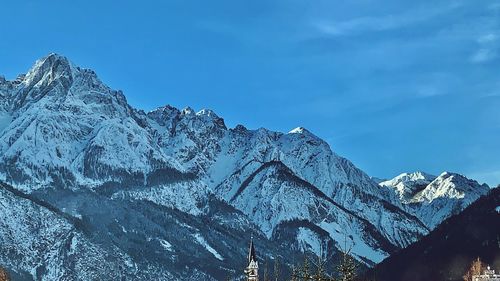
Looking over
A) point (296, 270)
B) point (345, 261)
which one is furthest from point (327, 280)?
point (296, 270)

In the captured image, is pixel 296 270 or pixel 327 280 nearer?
pixel 327 280

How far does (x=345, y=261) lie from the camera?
47781 mm

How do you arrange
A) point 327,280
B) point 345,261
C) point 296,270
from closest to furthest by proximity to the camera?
point 327,280, point 345,261, point 296,270

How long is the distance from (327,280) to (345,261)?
17.2ft

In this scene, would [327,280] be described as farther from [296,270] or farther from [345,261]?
[296,270]

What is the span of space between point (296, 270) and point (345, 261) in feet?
162

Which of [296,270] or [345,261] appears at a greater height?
[296,270]

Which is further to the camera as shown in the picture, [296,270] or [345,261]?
[296,270]

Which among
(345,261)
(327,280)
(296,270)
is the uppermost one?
(296,270)

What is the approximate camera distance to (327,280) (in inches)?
1682

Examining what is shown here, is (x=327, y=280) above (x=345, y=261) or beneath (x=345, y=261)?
beneath

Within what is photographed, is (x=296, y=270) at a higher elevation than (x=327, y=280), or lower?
higher

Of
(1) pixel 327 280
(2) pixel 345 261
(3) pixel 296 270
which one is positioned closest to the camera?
(1) pixel 327 280

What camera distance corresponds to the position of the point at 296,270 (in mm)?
96562
